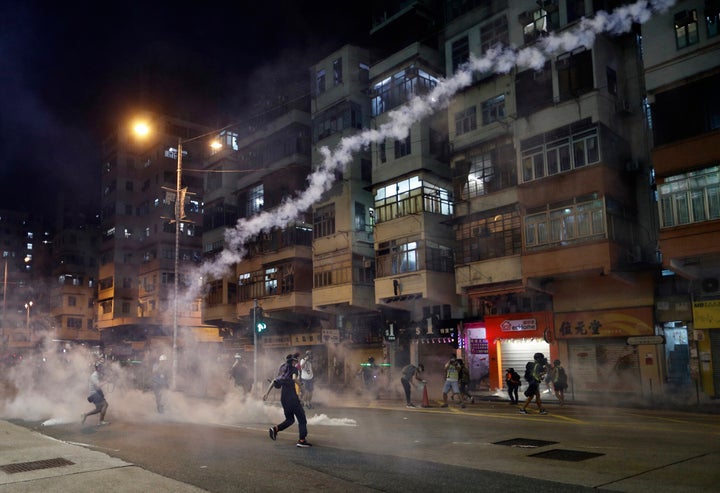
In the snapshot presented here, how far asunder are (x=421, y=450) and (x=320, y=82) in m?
30.5

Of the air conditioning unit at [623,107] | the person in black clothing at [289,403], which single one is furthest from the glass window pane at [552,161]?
the person in black clothing at [289,403]

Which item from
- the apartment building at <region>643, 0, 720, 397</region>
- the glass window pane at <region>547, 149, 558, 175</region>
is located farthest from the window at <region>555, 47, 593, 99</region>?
the apartment building at <region>643, 0, 720, 397</region>

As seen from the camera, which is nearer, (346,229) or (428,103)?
(428,103)

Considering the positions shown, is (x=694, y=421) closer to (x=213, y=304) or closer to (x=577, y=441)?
(x=577, y=441)

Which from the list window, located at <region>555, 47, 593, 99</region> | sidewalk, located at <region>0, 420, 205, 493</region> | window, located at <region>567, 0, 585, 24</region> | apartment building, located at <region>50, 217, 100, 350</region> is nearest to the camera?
sidewalk, located at <region>0, 420, 205, 493</region>

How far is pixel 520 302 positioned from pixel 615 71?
10.5 metres

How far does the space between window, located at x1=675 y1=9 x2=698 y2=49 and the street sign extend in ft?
34.0

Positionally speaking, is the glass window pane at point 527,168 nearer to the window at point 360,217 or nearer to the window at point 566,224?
the window at point 566,224

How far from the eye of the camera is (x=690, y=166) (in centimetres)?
2023

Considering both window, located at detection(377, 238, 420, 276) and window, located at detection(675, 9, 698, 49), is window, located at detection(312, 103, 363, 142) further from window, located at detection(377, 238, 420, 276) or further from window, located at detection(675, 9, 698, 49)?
window, located at detection(675, 9, 698, 49)

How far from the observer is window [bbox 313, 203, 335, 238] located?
113 feet

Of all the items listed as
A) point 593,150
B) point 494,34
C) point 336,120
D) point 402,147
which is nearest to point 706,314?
point 593,150

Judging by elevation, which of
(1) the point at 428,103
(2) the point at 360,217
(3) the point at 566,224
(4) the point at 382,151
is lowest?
(3) the point at 566,224

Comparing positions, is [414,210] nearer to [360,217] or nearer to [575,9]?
[360,217]
